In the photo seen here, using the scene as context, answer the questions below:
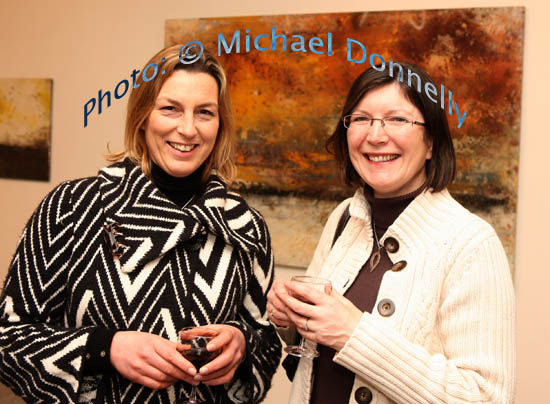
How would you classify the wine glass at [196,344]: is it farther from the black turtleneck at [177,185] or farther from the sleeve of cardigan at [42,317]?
the black turtleneck at [177,185]

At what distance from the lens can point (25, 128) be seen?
12.8 feet

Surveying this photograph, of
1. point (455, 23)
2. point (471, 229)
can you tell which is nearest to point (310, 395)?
point (471, 229)

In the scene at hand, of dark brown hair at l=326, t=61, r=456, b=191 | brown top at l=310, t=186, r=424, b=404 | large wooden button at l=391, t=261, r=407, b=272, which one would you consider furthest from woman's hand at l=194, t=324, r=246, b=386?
dark brown hair at l=326, t=61, r=456, b=191

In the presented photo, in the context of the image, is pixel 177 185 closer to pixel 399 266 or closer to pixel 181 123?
pixel 181 123

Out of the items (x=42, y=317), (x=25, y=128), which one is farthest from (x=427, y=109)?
(x=25, y=128)

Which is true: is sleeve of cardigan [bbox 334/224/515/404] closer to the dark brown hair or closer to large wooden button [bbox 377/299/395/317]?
large wooden button [bbox 377/299/395/317]

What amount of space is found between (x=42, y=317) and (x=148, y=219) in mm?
373

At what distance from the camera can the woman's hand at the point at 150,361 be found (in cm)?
135

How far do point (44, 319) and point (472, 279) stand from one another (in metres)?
1.09

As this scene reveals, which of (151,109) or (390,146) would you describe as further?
(151,109)

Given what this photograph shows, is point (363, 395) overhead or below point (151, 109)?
below

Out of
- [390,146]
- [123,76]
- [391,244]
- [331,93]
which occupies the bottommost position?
[391,244]

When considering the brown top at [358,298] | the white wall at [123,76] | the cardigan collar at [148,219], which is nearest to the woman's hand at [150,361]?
the cardigan collar at [148,219]

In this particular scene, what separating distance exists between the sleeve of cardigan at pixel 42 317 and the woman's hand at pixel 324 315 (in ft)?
1.77
